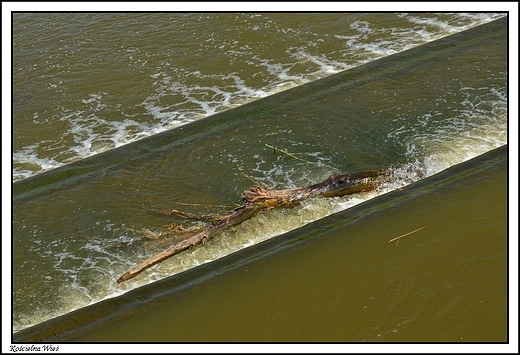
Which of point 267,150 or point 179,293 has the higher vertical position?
point 267,150

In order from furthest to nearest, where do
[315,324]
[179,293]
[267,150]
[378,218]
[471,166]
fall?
[267,150] → [471,166] → [378,218] → [179,293] → [315,324]

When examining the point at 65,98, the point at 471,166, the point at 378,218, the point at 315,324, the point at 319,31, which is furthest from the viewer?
the point at 319,31

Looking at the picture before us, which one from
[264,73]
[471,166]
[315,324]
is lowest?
[315,324]

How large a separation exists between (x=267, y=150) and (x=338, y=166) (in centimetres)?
111

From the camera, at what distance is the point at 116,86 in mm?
10578

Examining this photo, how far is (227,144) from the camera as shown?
9023 mm

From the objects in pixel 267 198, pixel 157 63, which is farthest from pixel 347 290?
pixel 157 63

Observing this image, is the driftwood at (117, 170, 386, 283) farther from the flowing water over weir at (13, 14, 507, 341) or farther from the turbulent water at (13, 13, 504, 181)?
the turbulent water at (13, 13, 504, 181)

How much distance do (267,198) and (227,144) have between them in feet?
6.03

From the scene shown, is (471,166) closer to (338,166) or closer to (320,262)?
(338,166)

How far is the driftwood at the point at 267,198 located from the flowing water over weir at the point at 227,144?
12 cm

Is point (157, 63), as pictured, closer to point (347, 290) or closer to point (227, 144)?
point (227, 144)

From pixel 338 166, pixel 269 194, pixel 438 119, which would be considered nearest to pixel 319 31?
pixel 438 119

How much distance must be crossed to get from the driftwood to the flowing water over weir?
4.6 inches
